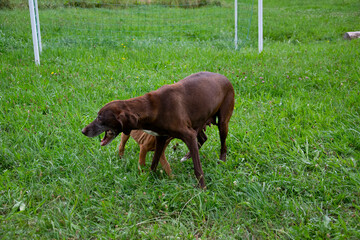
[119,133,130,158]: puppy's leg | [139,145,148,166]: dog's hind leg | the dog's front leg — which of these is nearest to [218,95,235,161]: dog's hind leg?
the dog's front leg

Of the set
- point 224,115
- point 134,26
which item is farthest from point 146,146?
point 134,26

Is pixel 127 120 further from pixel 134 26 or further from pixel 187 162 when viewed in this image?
pixel 134 26

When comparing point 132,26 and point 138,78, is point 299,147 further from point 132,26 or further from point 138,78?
point 132,26

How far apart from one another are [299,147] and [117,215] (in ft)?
6.61

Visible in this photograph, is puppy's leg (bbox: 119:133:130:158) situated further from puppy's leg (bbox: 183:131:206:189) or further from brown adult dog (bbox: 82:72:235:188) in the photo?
puppy's leg (bbox: 183:131:206:189)

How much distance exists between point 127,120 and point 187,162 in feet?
3.80

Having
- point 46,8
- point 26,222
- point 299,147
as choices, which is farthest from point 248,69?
point 46,8

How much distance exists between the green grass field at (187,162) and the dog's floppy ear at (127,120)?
0.64 meters

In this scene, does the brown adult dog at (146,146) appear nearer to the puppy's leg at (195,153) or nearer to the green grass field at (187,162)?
the green grass field at (187,162)

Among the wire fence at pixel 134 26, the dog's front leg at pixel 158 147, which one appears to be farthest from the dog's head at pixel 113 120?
the wire fence at pixel 134 26

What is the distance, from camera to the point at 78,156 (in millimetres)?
3846

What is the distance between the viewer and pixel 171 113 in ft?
10.4

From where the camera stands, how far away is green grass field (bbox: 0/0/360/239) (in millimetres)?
2832

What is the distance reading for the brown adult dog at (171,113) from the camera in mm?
3025
